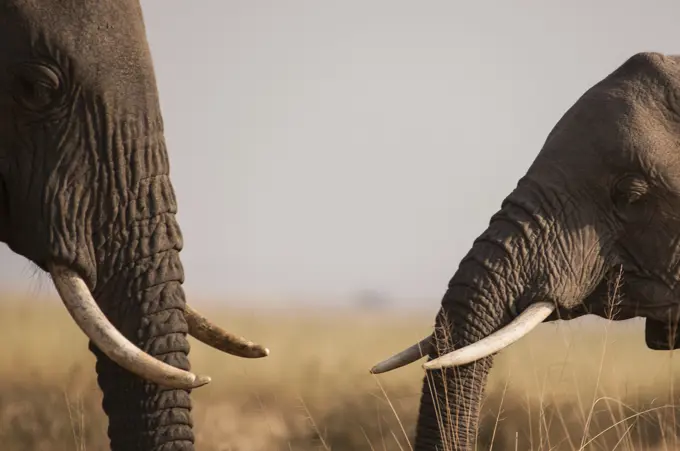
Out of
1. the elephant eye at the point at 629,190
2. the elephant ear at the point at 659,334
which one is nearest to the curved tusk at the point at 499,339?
the elephant eye at the point at 629,190

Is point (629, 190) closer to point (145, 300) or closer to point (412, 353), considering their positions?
point (412, 353)

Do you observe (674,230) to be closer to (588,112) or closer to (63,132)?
(588,112)

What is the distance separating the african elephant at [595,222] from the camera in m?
6.86

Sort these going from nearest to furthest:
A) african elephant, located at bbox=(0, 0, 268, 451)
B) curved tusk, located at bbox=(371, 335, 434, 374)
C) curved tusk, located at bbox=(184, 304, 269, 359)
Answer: african elephant, located at bbox=(0, 0, 268, 451) → curved tusk, located at bbox=(184, 304, 269, 359) → curved tusk, located at bbox=(371, 335, 434, 374)

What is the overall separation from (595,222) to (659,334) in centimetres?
86

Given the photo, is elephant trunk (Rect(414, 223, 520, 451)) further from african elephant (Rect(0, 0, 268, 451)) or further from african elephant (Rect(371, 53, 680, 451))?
african elephant (Rect(0, 0, 268, 451))

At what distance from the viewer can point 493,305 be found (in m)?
6.73

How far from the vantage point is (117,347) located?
4.72 metres

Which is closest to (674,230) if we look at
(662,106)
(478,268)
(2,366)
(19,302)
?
(662,106)

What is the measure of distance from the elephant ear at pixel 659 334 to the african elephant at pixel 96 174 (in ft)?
11.2

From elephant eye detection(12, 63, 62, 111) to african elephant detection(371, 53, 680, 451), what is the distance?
7.70ft

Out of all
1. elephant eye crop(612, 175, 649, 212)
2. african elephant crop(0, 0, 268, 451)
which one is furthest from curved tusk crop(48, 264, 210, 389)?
elephant eye crop(612, 175, 649, 212)

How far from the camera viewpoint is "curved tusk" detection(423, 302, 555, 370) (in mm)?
6336

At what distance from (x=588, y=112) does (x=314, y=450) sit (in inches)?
136
